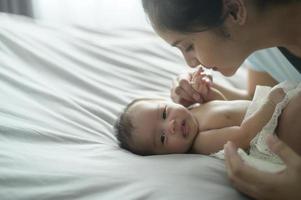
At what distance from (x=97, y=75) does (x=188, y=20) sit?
0.79 metres

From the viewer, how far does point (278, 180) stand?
916 mm

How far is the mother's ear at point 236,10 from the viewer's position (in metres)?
0.95

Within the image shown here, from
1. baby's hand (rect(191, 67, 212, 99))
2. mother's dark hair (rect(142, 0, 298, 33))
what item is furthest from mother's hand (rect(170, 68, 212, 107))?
mother's dark hair (rect(142, 0, 298, 33))

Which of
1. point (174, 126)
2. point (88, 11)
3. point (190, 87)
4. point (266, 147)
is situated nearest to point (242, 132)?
point (266, 147)

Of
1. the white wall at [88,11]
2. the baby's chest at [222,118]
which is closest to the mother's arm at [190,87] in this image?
the baby's chest at [222,118]

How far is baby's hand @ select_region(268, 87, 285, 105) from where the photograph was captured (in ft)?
3.69

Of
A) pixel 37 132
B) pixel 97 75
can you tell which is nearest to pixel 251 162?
pixel 37 132

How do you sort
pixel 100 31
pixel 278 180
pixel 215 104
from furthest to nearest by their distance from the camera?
pixel 100 31 < pixel 215 104 < pixel 278 180

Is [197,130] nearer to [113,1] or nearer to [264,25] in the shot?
[264,25]

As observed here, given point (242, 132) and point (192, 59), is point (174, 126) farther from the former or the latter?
point (192, 59)

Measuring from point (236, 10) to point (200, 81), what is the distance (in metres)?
0.57

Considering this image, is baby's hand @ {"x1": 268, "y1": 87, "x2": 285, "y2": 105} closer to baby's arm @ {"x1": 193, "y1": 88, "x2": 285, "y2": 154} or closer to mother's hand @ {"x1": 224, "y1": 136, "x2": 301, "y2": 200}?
baby's arm @ {"x1": 193, "y1": 88, "x2": 285, "y2": 154}

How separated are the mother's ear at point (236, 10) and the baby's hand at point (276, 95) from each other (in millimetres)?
238

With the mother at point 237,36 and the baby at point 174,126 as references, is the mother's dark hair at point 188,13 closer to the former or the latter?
the mother at point 237,36
